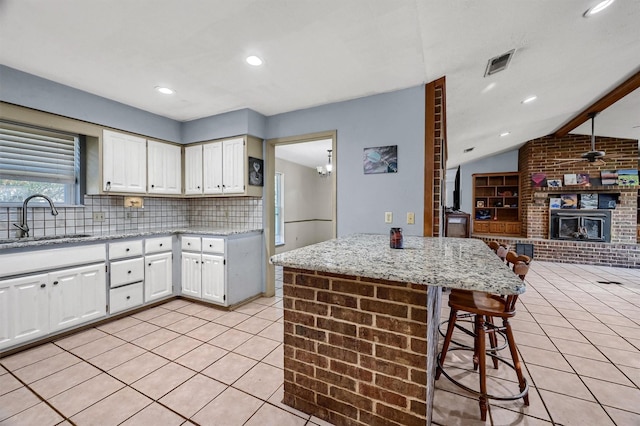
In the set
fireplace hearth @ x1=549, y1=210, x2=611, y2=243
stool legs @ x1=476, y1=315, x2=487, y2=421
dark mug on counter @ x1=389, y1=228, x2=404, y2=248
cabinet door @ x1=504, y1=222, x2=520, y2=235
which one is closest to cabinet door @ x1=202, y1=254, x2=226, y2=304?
dark mug on counter @ x1=389, y1=228, x2=404, y2=248

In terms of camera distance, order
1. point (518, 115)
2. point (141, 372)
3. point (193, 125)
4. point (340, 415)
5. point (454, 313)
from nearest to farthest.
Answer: point (340, 415), point (454, 313), point (141, 372), point (193, 125), point (518, 115)

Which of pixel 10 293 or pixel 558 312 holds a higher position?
pixel 10 293

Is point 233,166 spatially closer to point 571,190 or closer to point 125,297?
point 125,297

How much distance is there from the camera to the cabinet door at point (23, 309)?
7.02ft

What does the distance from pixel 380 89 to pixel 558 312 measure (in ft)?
10.8

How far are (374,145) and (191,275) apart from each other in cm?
272

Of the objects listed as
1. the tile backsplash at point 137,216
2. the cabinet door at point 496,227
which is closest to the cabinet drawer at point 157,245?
the tile backsplash at point 137,216

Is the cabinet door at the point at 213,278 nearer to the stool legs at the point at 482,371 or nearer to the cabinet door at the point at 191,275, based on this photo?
the cabinet door at the point at 191,275

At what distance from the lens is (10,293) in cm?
216

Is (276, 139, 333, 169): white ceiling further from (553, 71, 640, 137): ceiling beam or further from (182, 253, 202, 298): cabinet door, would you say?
(553, 71, 640, 137): ceiling beam

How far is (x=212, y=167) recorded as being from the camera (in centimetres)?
361

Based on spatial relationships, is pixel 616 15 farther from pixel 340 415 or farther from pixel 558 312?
pixel 340 415

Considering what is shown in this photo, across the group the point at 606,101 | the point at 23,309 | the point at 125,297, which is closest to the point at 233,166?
the point at 125,297

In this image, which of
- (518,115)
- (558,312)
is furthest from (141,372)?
(518,115)
